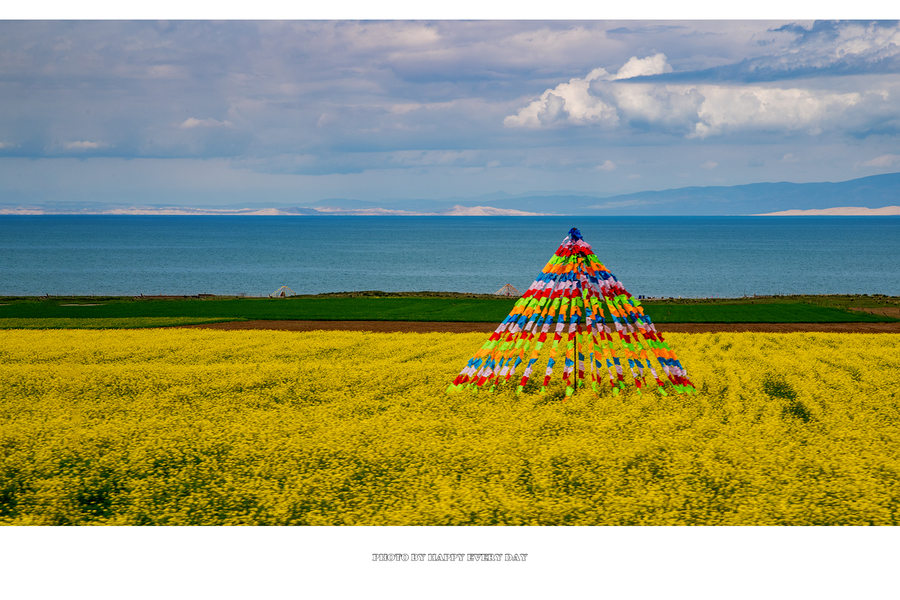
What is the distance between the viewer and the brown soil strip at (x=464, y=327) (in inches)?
1282

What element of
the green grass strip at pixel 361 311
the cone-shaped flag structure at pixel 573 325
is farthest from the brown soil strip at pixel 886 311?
the cone-shaped flag structure at pixel 573 325

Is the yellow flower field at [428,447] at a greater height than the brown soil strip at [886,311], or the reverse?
the brown soil strip at [886,311]

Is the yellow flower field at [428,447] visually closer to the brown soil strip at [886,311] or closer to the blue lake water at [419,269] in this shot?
the brown soil strip at [886,311]

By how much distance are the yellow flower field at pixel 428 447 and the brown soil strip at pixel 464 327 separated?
10350 mm

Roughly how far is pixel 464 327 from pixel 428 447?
20.7m

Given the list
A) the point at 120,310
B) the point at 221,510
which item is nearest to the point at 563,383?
the point at 221,510

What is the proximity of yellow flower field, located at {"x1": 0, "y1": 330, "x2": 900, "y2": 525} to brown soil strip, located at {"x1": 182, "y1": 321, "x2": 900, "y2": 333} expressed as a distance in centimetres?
1035

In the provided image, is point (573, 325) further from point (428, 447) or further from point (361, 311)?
point (361, 311)

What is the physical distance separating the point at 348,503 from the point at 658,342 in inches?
392

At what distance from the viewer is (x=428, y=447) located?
1331 centimetres

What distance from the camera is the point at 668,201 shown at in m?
105

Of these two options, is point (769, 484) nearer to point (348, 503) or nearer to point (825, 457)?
point (825, 457)

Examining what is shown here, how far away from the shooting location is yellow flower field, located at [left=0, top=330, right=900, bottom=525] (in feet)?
34.5

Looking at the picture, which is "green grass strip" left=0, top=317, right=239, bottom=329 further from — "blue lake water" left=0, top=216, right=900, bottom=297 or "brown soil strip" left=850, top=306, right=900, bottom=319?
"blue lake water" left=0, top=216, right=900, bottom=297
